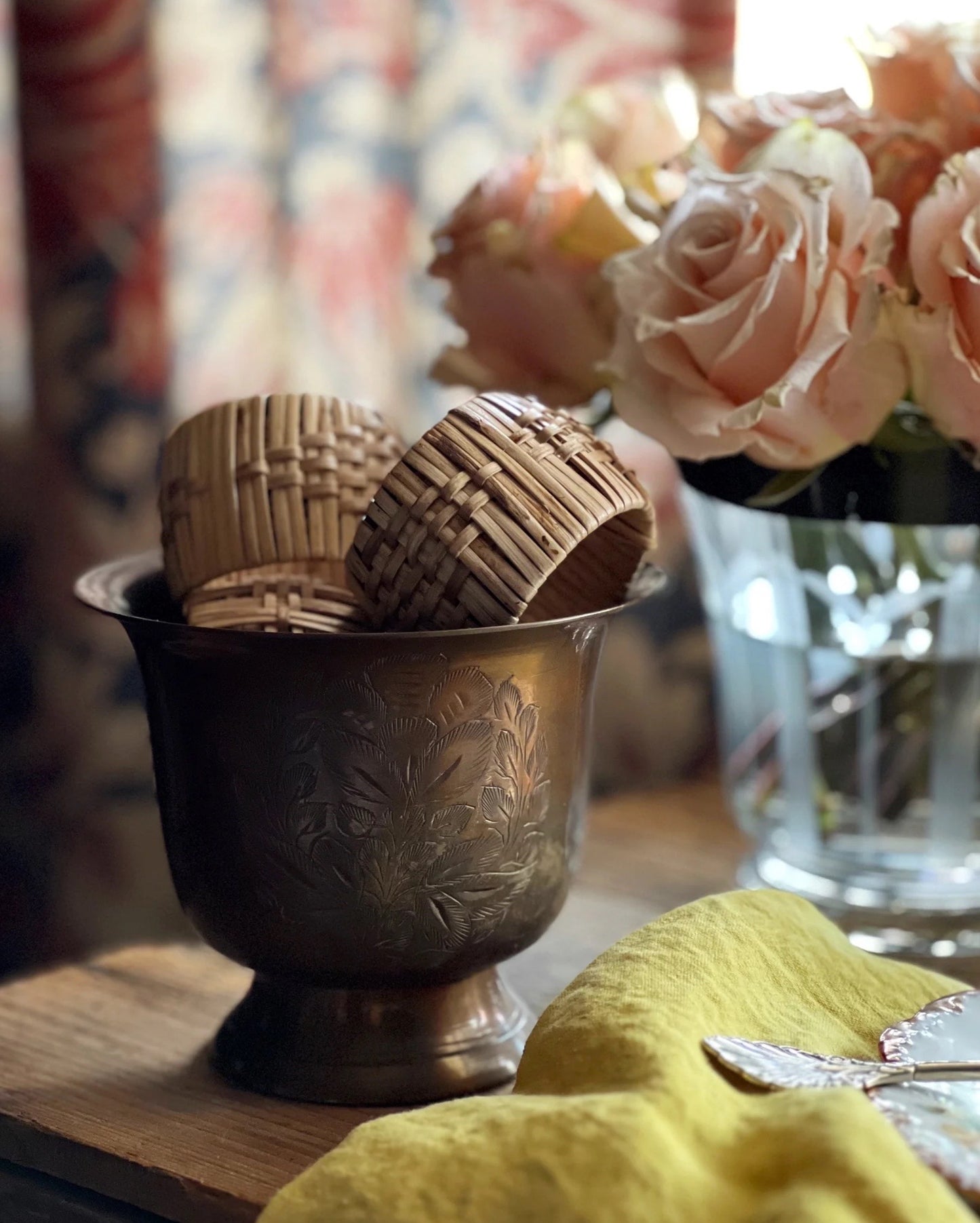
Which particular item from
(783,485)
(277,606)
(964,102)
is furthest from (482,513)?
(964,102)

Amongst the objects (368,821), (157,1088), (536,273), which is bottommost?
(157,1088)

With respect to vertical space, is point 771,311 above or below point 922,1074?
above

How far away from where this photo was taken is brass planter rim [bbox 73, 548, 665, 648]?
52 cm

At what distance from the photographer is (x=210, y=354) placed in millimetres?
911

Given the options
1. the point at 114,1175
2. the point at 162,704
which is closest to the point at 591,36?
the point at 162,704

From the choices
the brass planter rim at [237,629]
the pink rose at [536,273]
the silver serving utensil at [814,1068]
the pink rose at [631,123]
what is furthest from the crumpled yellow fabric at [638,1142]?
the pink rose at [631,123]

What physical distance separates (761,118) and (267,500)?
302 mm

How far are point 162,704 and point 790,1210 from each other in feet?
1.01

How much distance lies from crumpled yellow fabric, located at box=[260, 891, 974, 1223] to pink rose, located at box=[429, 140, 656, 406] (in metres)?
0.33

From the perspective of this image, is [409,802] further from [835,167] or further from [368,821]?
[835,167]

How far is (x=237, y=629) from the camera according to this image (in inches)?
20.8

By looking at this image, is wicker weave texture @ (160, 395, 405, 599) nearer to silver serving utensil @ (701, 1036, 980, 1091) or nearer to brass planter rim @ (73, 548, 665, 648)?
brass planter rim @ (73, 548, 665, 648)

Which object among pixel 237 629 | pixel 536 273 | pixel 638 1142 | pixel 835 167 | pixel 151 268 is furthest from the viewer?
pixel 151 268

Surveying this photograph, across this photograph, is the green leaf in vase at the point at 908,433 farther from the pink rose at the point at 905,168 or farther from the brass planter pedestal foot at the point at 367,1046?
the brass planter pedestal foot at the point at 367,1046
